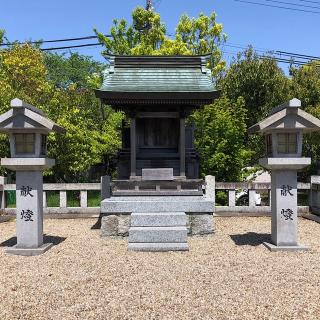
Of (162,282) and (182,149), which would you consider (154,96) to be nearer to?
(182,149)

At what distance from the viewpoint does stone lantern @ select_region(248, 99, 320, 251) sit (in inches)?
322

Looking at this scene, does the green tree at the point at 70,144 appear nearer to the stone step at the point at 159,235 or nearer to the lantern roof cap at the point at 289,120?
the stone step at the point at 159,235

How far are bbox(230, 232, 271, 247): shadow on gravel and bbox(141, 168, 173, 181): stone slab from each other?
96.7 inches

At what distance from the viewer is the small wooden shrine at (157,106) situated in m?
10.6

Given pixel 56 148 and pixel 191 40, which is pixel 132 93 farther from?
pixel 191 40

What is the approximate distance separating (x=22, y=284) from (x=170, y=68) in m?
8.06

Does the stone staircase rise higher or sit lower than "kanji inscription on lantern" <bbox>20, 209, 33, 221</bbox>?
lower

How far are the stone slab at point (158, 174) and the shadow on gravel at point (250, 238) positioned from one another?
246cm

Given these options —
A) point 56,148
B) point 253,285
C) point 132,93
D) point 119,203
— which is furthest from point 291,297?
point 56,148

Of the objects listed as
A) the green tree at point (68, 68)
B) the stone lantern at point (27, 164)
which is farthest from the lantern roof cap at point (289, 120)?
the green tree at point (68, 68)

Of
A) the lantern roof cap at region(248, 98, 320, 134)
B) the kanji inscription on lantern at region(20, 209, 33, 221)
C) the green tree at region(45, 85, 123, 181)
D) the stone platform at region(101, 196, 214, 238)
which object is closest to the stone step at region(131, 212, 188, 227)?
the stone platform at region(101, 196, 214, 238)

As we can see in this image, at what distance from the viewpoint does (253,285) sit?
5859 mm

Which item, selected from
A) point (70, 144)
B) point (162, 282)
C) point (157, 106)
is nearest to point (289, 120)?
point (157, 106)

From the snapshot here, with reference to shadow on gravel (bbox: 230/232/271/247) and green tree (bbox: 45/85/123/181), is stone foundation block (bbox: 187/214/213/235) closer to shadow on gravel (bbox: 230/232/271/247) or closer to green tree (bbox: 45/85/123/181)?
shadow on gravel (bbox: 230/232/271/247)
